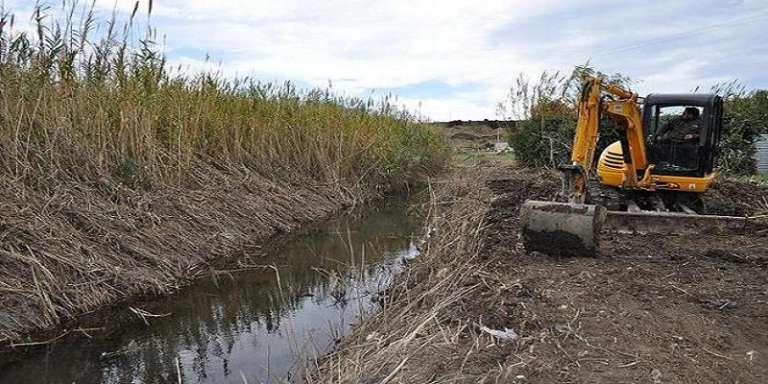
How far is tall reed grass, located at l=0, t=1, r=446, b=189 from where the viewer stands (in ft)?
19.4

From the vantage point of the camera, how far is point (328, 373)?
11.9ft

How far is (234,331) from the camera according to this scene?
5008 mm

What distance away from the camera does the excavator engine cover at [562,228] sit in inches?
207

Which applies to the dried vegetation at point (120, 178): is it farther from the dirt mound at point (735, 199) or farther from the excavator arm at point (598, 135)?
the dirt mound at point (735, 199)

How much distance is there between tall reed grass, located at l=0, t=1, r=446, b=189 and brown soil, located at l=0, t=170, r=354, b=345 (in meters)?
0.32

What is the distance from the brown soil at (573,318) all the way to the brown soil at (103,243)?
231cm

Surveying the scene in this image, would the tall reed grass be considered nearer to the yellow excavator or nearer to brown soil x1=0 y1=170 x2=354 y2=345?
brown soil x1=0 y1=170 x2=354 y2=345

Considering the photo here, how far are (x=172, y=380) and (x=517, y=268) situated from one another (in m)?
2.64

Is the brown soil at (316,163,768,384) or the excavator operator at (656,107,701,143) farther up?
the excavator operator at (656,107,701,143)

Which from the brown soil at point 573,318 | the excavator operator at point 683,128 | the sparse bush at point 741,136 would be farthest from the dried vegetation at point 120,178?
the sparse bush at point 741,136

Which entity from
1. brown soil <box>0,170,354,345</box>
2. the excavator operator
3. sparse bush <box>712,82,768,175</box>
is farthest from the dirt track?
sparse bush <box>712,82,768,175</box>

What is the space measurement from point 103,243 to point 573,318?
412 centimetres

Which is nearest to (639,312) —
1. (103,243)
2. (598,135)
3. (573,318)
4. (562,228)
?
(573,318)

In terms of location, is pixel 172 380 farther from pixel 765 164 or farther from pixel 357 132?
pixel 765 164
